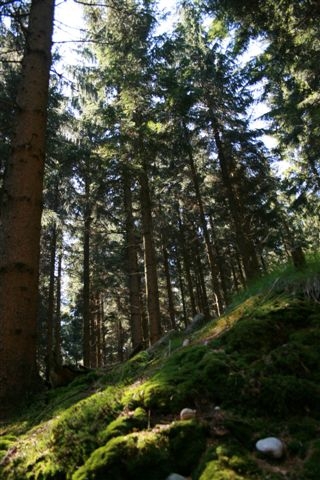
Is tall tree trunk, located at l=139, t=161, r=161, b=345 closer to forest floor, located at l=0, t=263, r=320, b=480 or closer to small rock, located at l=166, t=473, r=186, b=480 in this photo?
forest floor, located at l=0, t=263, r=320, b=480

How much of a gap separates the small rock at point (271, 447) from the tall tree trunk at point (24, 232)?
3.35 metres

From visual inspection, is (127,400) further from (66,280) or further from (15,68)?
(66,280)

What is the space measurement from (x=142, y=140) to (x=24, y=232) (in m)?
8.83

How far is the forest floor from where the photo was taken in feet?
7.23

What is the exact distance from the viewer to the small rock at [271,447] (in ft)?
6.98

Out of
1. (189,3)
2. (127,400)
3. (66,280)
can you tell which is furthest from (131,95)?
(66,280)

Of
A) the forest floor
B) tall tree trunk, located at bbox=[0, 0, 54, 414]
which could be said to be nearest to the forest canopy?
tall tree trunk, located at bbox=[0, 0, 54, 414]

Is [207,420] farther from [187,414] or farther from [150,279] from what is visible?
[150,279]

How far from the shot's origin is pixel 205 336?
4.53 metres

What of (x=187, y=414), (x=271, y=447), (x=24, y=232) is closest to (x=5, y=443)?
(x=187, y=414)

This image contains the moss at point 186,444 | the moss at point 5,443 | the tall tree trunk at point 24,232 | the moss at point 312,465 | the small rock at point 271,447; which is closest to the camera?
the moss at point 312,465

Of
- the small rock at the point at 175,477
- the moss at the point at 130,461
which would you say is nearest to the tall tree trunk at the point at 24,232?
the moss at the point at 130,461

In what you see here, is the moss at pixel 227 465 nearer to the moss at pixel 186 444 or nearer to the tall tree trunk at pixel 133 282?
the moss at pixel 186 444

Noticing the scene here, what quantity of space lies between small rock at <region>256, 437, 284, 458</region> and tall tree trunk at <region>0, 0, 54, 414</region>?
3348mm
